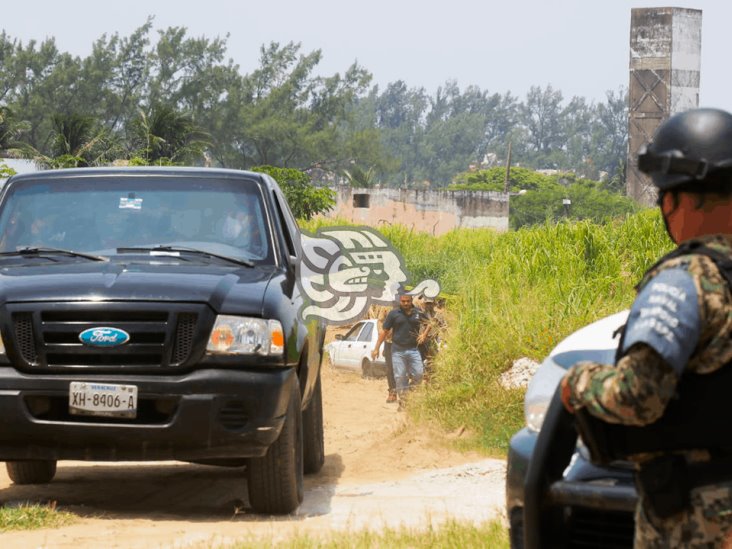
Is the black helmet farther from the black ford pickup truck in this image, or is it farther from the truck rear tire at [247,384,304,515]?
the truck rear tire at [247,384,304,515]

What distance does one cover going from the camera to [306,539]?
645 centimetres

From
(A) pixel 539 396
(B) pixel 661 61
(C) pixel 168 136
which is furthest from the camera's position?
(B) pixel 661 61

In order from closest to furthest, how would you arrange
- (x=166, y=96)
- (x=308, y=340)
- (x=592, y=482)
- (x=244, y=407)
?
(x=592, y=482)
(x=244, y=407)
(x=308, y=340)
(x=166, y=96)

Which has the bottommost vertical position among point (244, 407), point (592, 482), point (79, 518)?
→ point (79, 518)

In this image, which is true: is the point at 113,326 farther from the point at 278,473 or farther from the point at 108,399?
the point at 278,473

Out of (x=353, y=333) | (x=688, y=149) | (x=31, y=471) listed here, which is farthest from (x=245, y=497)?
(x=353, y=333)

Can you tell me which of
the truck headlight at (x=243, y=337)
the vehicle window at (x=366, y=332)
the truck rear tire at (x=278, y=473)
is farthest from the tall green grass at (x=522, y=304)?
the vehicle window at (x=366, y=332)

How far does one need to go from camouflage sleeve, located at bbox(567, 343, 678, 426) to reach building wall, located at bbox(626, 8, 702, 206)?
75.8m

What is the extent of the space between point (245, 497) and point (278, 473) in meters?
1.31

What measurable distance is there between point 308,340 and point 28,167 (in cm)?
6561

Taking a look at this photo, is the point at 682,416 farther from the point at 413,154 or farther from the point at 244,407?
the point at 413,154

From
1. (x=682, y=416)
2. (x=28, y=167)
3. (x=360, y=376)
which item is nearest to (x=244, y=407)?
(x=682, y=416)

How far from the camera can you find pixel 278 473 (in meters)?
7.95

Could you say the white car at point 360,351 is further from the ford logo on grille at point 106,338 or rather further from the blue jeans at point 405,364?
the ford logo on grille at point 106,338
